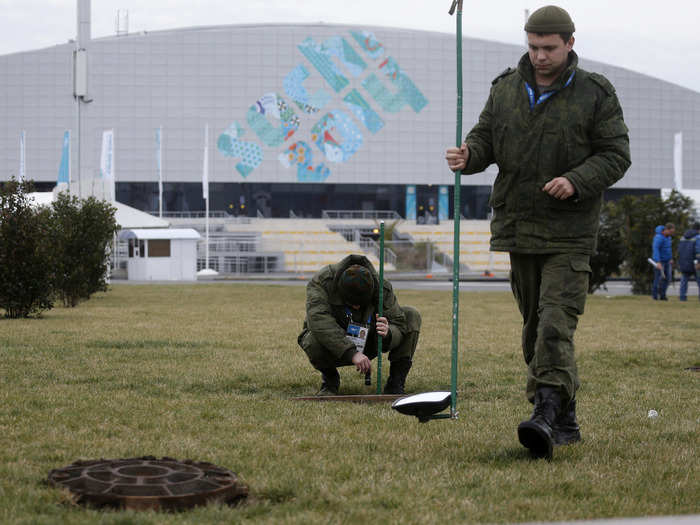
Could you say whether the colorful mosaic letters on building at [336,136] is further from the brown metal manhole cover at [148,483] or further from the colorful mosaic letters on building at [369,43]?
the brown metal manhole cover at [148,483]

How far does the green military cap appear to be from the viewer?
467 centimetres

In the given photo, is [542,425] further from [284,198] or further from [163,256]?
[284,198]

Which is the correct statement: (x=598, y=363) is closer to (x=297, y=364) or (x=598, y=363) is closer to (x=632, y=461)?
(x=297, y=364)

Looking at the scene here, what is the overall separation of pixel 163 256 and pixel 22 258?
23968 millimetres

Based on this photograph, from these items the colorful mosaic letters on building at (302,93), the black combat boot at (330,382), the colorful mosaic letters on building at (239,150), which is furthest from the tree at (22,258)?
the colorful mosaic letters on building at (239,150)

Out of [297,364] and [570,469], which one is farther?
[297,364]

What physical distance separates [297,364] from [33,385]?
2571 millimetres

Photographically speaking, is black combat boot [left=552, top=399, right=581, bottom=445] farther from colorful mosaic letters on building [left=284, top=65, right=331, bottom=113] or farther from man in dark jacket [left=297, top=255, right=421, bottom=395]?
colorful mosaic letters on building [left=284, top=65, right=331, bottom=113]

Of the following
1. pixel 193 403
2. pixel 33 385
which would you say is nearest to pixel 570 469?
pixel 193 403

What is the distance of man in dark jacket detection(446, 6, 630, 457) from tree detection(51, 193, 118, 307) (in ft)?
49.4

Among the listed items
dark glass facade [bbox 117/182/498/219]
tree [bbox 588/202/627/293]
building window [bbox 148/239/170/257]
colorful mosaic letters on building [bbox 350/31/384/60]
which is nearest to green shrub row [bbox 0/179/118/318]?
tree [bbox 588/202/627/293]

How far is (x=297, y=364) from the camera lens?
28.9ft

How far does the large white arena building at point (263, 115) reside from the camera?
80125mm

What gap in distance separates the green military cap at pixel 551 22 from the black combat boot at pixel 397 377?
3.03 metres
